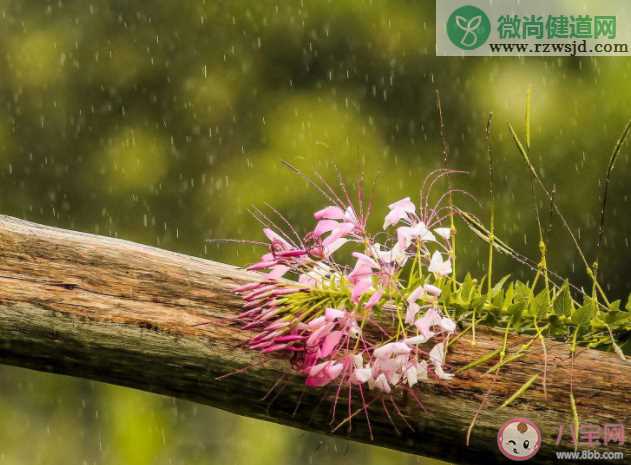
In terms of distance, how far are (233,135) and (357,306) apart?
11.2 feet

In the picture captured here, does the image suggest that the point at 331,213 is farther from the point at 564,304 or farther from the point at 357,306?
the point at 564,304

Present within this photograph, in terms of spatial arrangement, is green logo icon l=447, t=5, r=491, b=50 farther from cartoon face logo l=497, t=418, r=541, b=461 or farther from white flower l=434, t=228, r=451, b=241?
cartoon face logo l=497, t=418, r=541, b=461

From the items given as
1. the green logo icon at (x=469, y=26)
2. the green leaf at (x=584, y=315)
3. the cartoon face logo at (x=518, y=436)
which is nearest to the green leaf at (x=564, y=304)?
the green leaf at (x=584, y=315)

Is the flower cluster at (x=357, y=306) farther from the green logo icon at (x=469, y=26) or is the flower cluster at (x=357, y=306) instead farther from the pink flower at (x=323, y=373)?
the green logo icon at (x=469, y=26)

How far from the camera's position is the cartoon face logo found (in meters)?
1.58

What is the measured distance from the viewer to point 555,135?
4273 mm

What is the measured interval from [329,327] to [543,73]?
10.4 ft

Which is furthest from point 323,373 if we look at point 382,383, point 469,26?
point 469,26

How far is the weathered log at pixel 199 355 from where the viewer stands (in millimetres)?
1586

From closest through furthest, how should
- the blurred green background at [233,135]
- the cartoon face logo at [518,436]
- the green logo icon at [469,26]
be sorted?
the cartoon face logo at [518,436]
the green logo icon at [469,26]
the blurred green background at [233,135]

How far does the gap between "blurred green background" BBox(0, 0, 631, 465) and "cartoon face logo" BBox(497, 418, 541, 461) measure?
2779 millimetres

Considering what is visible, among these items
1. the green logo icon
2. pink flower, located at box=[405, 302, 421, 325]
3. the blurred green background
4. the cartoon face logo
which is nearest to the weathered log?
the cartoon face logo

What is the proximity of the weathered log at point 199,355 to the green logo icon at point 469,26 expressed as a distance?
209cm

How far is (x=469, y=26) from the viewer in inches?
139
